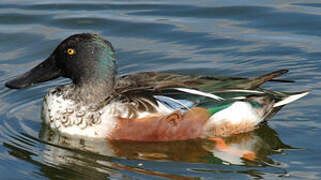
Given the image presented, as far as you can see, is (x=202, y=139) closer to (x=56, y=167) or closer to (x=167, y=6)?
(x=56, y=167)

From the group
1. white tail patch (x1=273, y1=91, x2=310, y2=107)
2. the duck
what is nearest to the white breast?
the duck

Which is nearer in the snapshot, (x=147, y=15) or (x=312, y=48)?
(x=312, y=48)

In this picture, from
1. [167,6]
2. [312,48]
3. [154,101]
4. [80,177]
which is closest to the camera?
[80,177]

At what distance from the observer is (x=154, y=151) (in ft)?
23.3

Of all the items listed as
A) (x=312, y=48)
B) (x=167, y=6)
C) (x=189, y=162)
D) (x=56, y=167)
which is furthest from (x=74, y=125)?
(x=167, y=6)

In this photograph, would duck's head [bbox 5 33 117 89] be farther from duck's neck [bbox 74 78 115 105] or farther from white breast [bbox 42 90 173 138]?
white breast [bbox 42 90 173 138]

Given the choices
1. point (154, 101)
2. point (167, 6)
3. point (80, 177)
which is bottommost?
point (80, 177)

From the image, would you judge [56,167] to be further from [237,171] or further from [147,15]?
[147,15]

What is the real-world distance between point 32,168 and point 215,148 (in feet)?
6.12

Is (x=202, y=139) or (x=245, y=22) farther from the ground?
(x=245, y=22)

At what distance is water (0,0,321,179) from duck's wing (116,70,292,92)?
0.58m

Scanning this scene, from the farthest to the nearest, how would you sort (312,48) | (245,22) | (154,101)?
(245,22)
(312,48)
(154,101)

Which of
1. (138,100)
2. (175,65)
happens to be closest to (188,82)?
(138,100)

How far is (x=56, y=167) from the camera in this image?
664cm
